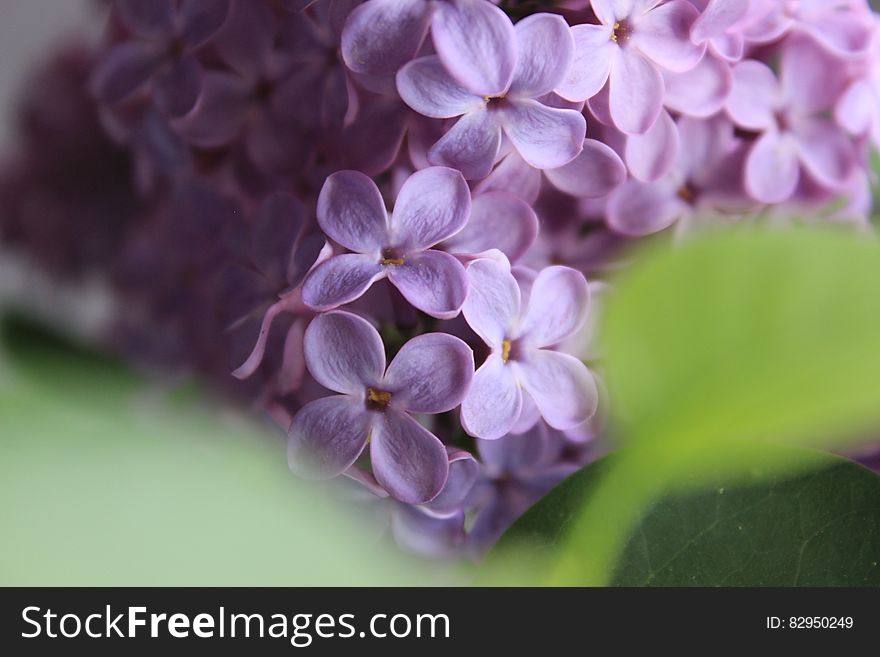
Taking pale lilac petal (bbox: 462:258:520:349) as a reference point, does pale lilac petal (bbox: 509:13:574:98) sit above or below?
above

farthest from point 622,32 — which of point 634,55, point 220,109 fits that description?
point 220,109

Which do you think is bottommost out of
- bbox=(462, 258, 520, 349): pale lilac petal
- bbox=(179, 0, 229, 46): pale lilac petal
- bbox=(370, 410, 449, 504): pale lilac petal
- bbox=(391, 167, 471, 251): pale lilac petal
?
bbox=(370, 410, 449, 504): pale lilac petal

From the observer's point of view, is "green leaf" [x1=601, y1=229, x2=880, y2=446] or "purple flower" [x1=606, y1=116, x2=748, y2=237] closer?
"green leaf" [x1=601, y1=229, x2=880, y2=446]

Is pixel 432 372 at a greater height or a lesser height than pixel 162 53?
lesser

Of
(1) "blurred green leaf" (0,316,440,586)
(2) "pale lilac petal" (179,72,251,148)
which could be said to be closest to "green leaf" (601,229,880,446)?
(1) "blurred green leaf" (0,316,440,586)

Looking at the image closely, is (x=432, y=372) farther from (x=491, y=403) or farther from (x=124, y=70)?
(x=124, y=70)

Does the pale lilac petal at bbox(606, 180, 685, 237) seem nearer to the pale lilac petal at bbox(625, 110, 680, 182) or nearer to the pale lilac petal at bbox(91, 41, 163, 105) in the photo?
the pale lilac petal at bbox(625, 110, 680, 182)

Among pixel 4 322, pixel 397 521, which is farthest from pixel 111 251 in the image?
pixel 397 521

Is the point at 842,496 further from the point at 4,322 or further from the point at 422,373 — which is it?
the point at 4,322
